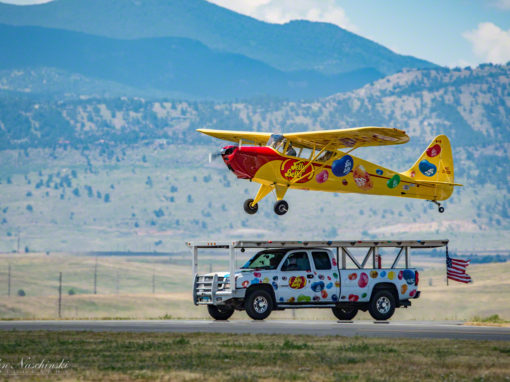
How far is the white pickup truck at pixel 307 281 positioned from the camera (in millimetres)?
28172

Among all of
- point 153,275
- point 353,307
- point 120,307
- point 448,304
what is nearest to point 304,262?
point 353,307

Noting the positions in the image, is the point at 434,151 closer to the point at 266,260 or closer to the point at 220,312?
the point at 266,260

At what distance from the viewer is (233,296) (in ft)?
92.1

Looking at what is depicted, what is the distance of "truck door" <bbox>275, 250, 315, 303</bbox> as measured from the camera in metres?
28.2

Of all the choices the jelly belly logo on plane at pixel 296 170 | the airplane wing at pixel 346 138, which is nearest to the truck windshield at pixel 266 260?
the jelly belly logo on plane at pixel 296 170

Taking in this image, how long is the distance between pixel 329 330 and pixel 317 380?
1029 cm

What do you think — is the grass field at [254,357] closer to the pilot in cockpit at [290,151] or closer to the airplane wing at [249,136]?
the pilot in cockpit at [290,151]

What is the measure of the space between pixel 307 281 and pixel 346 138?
750 centimetres

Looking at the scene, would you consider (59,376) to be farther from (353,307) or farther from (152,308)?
(152,308)

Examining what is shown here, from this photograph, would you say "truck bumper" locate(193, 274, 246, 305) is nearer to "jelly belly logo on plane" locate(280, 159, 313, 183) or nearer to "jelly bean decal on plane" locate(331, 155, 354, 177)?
"jelly belly logo on plane" locate(280, 159, 313, 183)

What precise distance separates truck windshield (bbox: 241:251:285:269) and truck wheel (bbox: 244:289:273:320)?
31.9 inches

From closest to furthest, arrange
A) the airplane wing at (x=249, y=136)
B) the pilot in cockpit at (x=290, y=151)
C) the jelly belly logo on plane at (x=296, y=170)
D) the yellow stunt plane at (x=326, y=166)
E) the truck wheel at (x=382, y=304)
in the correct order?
the truck wheel at (x=382, y=304) → the yellow stunt plane at (x=326, y=166) → the jelly belly logo on plane at (x=296, y=170) → the pilot in cockpit at (x=290, y=151) → the airplane wing at (x=249, y=136)

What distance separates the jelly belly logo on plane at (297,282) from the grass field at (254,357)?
15.7ft

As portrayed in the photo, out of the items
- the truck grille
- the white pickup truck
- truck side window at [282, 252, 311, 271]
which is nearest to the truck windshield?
the white pickup truck
